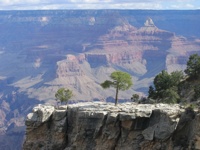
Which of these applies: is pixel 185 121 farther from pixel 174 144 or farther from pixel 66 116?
pixel 66 116

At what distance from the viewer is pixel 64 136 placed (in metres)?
56.6

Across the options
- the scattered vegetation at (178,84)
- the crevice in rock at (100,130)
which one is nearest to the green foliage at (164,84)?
the scattered vegetation at (178,84)

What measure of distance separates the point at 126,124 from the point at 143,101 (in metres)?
15.0

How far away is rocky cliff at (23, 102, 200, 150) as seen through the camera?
4978 centimetres

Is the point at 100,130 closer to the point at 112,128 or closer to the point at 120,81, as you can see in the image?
the point at 112,128

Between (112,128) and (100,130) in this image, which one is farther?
(100,130)

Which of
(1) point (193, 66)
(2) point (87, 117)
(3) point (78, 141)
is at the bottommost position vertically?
(3) point (78, 141)

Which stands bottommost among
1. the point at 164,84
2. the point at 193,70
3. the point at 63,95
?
the point at 63,95

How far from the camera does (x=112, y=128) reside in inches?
2099

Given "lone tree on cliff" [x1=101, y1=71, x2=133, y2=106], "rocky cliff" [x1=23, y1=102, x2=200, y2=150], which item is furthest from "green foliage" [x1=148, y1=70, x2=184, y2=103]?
"rocky cliff" [x1=23, y1=102, x2=200, y2=150]

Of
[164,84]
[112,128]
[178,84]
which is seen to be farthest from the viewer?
[178,84]

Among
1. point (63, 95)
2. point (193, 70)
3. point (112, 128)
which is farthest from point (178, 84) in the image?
point (112, 128)

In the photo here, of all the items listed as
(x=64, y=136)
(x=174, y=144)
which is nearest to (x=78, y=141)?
(x=64, y=136)

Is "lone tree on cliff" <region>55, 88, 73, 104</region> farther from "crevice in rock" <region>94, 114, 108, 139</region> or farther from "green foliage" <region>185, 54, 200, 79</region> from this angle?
"crevice in rock" <region>94, 114, 108, 139</region>
